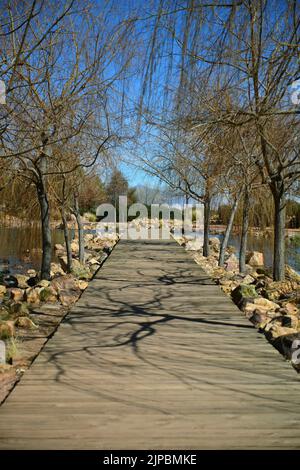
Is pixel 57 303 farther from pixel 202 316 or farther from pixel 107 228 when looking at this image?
Result: pixel 107 228

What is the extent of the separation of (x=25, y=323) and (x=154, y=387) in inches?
93.2

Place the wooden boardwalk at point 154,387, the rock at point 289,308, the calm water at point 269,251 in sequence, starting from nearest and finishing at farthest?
the wooden boardwalk at point 154,387 → the rock at point 289,308 → the calm water at point 269,251

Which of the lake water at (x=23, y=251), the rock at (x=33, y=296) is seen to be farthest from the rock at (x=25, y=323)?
the lake water at (x=23, y=251)

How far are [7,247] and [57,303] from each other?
457 inches

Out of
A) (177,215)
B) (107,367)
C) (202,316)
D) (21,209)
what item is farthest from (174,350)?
(177,215)

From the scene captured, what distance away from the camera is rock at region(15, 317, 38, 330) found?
17.1 feet

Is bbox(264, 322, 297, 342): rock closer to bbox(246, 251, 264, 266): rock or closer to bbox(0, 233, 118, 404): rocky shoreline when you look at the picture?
bbox(0, 233, 118, 404): rocky shoreline

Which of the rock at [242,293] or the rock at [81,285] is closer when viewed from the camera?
the rock at [242,293]

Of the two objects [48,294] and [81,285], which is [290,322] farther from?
[81,285]

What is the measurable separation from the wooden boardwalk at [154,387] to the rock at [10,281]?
4988 mm

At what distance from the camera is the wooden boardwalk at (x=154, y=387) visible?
2.57m

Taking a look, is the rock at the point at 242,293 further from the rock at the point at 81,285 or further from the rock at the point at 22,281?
the rock at the point at 22,281

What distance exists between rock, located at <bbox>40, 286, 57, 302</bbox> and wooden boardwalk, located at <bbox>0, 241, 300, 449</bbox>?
144 cm

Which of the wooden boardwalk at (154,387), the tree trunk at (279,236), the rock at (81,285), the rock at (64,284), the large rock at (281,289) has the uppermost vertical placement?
the tree trunk at (279,236)
